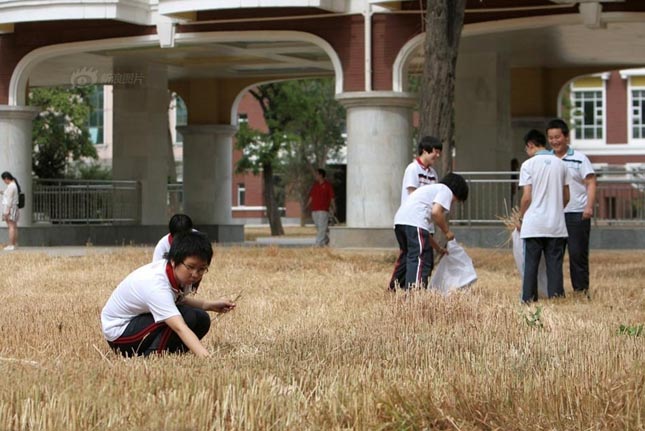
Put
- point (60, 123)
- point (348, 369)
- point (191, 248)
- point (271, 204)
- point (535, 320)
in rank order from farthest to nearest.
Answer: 1. point (60, 123)
2. point (271, 204)
3. point (535, 320)
4. point (191, 248)
5. point (348, 369)

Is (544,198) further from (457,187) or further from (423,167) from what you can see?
(423,167)

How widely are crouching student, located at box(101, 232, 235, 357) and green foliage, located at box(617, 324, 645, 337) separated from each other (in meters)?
2.77

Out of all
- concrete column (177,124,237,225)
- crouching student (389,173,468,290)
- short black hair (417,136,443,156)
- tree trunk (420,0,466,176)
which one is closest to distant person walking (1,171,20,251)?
concrete column (177,124,237,225)

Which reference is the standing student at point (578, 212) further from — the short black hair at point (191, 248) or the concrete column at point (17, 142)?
the concrete column at point (17, 142)

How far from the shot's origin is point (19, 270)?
734 inches

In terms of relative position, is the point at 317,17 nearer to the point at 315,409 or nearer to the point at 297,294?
the point at 297,294

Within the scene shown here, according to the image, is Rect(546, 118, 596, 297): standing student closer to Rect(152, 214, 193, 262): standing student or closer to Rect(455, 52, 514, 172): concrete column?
Rect(152, 214, 193, 262): standing student

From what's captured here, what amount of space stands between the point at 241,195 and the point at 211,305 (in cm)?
A: 6817

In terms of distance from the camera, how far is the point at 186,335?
7906 mm

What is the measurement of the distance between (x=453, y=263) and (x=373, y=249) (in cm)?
1248

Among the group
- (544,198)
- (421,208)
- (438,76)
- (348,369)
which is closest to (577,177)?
(544,198)

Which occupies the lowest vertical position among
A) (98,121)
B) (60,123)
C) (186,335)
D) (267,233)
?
(267,233)

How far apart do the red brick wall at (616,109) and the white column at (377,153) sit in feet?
150

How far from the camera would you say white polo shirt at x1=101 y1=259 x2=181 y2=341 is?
8.05 metres
